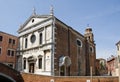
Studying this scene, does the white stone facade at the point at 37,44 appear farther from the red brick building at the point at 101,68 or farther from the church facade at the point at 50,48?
the red brick building at the point at 101,68

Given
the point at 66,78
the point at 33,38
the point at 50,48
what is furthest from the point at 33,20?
the point at 66,78

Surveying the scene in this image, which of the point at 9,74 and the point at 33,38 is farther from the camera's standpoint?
the point at 33,38

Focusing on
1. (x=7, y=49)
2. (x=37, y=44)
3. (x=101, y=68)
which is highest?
(x=37, y=44)

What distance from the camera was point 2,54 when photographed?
115 ft

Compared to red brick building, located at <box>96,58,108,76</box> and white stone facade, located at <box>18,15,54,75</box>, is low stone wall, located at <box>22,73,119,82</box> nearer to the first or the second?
white stone facade, located at <box>18,15,54,75</box>

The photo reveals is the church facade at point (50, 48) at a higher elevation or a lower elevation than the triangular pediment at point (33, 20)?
lower

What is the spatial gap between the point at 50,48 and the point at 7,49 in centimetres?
1222

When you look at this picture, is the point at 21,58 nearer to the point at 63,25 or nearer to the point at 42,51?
the point at 42,51

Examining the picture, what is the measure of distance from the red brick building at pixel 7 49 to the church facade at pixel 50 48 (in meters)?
3.89

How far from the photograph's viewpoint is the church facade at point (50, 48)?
27047mm

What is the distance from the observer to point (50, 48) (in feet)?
87.8

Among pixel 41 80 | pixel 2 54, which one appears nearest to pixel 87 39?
pixel 2 54

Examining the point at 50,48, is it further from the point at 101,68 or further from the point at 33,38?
the point at 101,68

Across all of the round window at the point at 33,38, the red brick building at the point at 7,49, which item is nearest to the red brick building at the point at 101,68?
the red brick building at the point at 7,49
